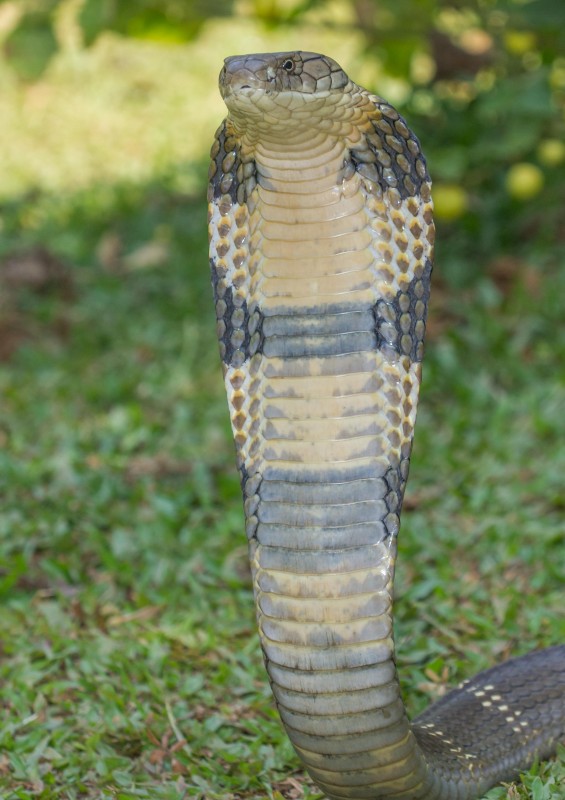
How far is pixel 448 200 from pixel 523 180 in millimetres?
370

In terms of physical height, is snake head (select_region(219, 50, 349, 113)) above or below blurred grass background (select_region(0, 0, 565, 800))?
above

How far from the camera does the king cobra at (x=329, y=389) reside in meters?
2.24

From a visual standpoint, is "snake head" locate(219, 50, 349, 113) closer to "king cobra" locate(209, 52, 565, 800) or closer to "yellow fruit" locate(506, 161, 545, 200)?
"king cobra" locate(209, 52, 565, 800)

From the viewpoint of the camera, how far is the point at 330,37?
8789 mm

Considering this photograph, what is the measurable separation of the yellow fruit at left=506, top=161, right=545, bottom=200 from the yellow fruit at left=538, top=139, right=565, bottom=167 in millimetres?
79

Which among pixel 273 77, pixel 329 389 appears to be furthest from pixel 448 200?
pixel 273 77

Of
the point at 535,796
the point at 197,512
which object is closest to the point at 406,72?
the point at 197,512

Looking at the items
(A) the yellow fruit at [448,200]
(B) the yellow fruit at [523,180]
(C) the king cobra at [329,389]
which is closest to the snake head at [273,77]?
(C) the king cobra at [329,389]

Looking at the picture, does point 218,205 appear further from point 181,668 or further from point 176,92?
point 176,92

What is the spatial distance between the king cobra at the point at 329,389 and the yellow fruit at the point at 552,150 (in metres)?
3.31

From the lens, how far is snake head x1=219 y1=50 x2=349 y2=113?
2078 millimetres

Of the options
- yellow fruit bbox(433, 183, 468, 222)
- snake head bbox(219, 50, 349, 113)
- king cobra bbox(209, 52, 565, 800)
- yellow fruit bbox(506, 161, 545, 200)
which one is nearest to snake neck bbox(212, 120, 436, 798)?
king cobra bbox(209, 52, 565, 800)

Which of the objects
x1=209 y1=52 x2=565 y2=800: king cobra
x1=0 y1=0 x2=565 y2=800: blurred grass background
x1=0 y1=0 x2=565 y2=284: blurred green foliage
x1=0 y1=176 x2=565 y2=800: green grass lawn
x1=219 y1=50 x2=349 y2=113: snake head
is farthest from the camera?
x1=0 y1=0 x2=565 y2=284: blurred green foliage

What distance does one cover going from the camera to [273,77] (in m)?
2.09
